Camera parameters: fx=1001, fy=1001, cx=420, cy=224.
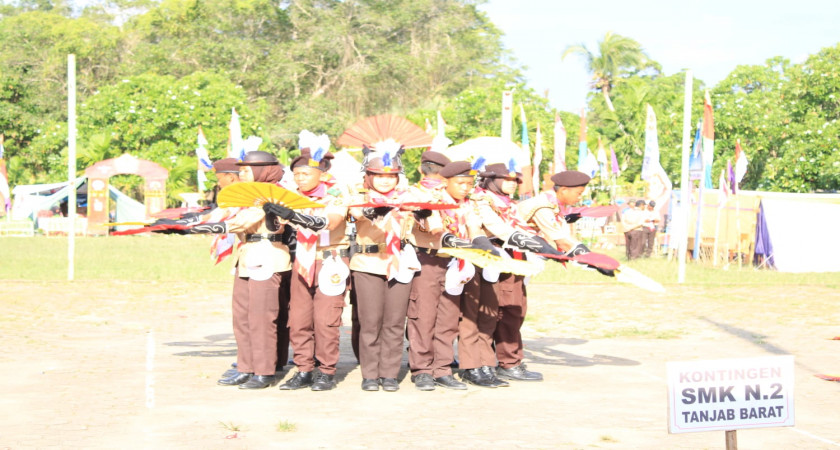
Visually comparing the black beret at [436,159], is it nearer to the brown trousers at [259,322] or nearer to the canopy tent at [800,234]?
the brown trousers at [259,322]

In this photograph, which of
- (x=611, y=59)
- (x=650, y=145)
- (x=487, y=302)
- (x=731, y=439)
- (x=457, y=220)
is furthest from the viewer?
(x=611, y=59)

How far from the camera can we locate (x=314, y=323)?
7895 mm

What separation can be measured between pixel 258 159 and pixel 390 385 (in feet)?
6.65

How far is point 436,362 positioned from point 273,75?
41684 millimetres

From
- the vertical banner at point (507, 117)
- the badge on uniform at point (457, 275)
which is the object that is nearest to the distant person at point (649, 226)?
the vertical banner at point (507, 117)

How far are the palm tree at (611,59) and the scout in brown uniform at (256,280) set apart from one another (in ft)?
167

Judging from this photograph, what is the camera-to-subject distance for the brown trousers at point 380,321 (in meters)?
7.78

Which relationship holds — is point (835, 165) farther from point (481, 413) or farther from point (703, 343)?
point (481, 413)

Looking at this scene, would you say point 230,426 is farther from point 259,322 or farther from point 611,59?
point 611,59

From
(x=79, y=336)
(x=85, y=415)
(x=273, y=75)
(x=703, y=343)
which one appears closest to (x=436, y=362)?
(x=85, y=415)

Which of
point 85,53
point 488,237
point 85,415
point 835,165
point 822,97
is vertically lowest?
point 85,415

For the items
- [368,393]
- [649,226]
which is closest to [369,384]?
[368,393]

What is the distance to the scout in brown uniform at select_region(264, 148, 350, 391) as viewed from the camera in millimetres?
7707

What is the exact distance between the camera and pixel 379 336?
794 cm
